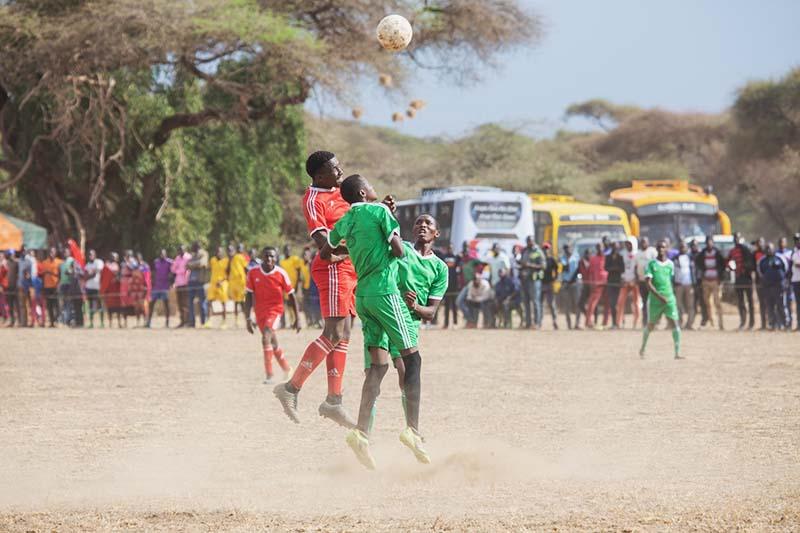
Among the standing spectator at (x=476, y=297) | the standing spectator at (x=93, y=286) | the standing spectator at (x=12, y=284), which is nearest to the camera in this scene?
the standing spectator at (x=476, y=297)

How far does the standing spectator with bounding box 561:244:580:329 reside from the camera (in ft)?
88.2

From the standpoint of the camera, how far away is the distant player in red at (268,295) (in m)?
14.3

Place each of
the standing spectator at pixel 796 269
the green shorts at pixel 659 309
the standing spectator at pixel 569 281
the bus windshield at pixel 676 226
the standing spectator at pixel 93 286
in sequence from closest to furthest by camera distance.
Answer: the green shorts at pixel 659 309 < the standing spectator at pixel 796 269 < the standing spectator at pixel 569 281 < the standing spectator at pixel 93 286 < the bus windshield at pixel 676 226

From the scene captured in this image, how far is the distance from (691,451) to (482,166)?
5350cm

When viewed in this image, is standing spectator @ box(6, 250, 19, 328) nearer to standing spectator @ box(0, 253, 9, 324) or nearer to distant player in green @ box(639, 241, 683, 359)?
standing spectator @ box(0, 253, 9, 324)

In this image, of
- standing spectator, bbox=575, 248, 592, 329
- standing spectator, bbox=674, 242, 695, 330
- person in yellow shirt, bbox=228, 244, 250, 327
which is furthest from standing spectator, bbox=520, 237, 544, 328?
person in yellow shirt, bbox=228, 244, 250, 327

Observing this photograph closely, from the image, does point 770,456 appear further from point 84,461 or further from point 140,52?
point 140,52

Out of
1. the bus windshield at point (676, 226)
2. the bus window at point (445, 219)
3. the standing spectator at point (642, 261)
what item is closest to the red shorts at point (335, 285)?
the standing spectator at point (642, 261)

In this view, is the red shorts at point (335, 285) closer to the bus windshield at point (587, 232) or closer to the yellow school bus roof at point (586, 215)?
the bus windshield at point (587, 232)

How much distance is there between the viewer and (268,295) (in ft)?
47.5

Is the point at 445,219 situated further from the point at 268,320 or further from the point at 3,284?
the point at 268,320

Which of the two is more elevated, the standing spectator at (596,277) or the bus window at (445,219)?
the bus window at (445,219)

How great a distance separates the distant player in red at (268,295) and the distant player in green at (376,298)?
6122 millimetres

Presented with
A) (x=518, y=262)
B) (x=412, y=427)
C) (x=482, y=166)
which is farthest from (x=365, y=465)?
(x=482, y=166)
